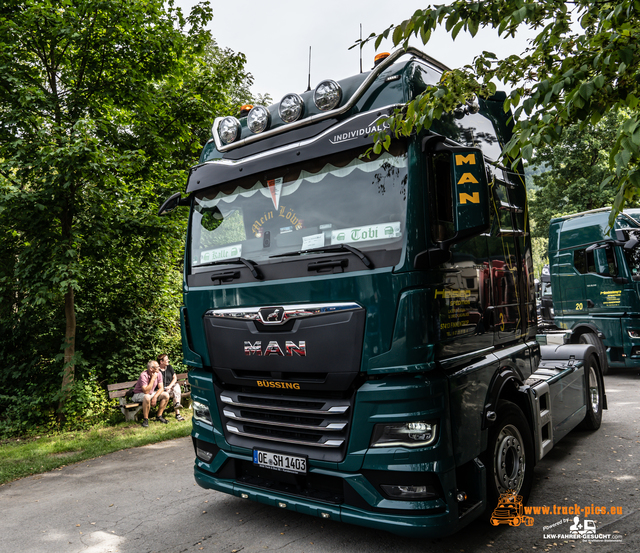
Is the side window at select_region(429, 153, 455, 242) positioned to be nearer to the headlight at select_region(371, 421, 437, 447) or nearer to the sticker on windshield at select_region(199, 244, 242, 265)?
the headlight at select_region(371, 421, 437, 447)

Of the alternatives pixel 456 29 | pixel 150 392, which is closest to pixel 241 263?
pixel 456 29

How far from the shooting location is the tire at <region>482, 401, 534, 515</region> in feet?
11.7

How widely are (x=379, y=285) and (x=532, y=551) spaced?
214cm

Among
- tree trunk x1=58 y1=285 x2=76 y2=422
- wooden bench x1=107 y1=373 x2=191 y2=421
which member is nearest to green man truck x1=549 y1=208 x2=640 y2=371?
wooden bench x1=107 y1=373 x2=191 y2=421

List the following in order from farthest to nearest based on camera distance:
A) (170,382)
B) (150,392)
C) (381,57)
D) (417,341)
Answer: (170,382) → (150,392) → (381,57) → (417,341)

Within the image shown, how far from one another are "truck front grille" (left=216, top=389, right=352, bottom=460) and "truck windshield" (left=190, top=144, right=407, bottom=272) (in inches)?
40.3

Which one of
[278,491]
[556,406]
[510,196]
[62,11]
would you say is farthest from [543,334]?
[62,11]

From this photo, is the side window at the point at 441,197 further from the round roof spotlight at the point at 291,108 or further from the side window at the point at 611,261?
the side window at the point at 611,261

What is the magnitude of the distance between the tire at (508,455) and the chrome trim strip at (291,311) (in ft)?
4.77

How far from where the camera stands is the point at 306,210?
3605 mm

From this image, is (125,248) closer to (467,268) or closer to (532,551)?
(467,268)

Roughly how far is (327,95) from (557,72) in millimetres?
1487

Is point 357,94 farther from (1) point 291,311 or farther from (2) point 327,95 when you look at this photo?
(1) point 291,311

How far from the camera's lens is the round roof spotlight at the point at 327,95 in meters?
3.55
